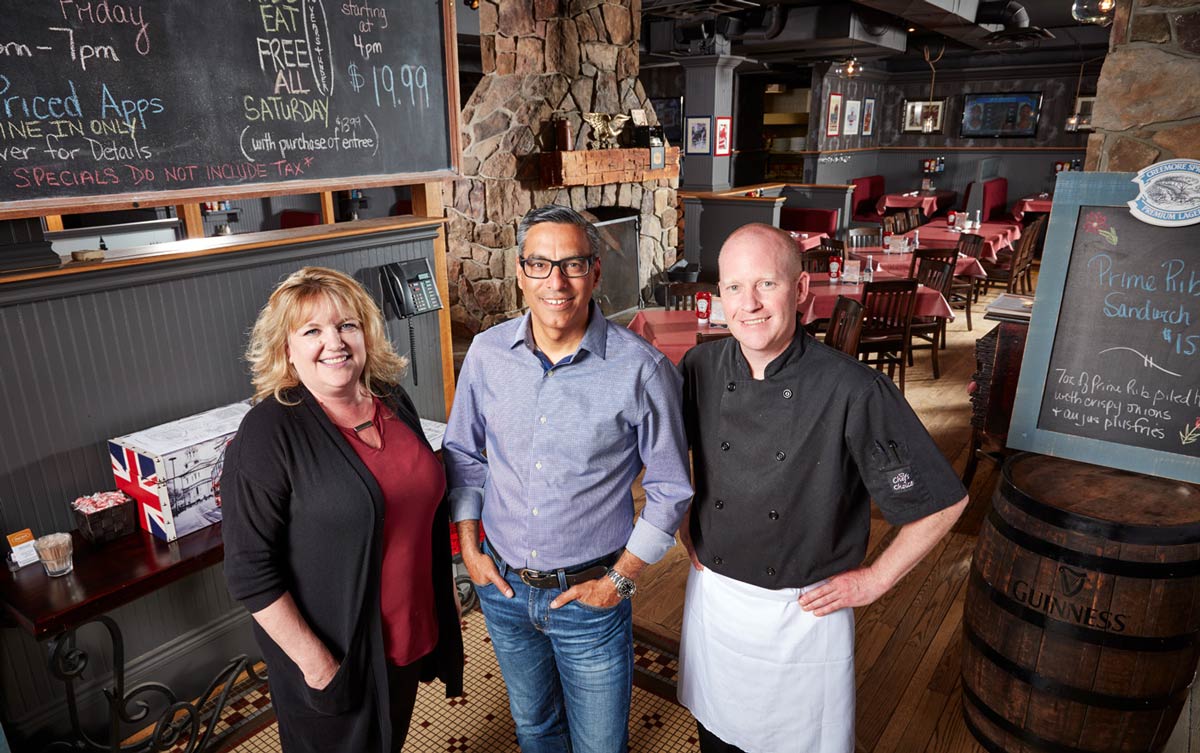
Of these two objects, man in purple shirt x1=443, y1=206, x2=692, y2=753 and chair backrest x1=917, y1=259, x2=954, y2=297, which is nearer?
man in purple shirt x1=443, y1=206, x2=692, y2=753

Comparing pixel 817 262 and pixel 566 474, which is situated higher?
pixel 566 474

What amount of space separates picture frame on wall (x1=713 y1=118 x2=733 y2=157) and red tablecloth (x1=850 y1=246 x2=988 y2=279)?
2711 mm

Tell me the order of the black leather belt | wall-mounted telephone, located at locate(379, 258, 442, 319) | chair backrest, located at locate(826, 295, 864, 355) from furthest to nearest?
chair backrest, located at locate(826, 295, 864, 355) < wall-mounted telephone, located at locate(379, 258, 442, 319) < the black leather belt

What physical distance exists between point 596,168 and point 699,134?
3216 mm

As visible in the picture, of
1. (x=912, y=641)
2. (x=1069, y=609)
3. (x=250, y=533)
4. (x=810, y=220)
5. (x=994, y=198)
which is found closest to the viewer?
(x=250, y=533)

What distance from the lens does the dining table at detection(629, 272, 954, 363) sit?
13.8 feet

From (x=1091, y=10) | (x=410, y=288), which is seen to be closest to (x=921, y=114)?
(x=1091, y=10)

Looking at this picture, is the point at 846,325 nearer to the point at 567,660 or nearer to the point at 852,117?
the point at 567,660

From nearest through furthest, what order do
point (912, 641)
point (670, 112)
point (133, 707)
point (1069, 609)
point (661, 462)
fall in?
point (661, 462) → point (1069, 609) → point (133, 707) → point (912, 641) → point (670, 112)

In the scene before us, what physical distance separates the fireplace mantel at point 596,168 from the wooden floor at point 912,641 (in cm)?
368

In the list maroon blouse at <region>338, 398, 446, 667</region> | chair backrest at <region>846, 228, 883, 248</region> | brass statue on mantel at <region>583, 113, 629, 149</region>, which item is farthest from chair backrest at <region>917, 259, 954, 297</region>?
maroon blouse at <region>338, 398, 446, 667</region>

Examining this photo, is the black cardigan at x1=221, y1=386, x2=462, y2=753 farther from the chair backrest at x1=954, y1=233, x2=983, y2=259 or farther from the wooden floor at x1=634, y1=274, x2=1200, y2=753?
the chair backrest at x1=954, y1=233, x2=983, y2=259

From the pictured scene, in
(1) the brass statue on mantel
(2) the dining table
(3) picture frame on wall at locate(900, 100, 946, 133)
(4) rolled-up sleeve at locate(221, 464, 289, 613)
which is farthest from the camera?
(3) picture frame on wall at locate(900, 100, 946, 133)

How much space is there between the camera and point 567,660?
1792 millimetres
